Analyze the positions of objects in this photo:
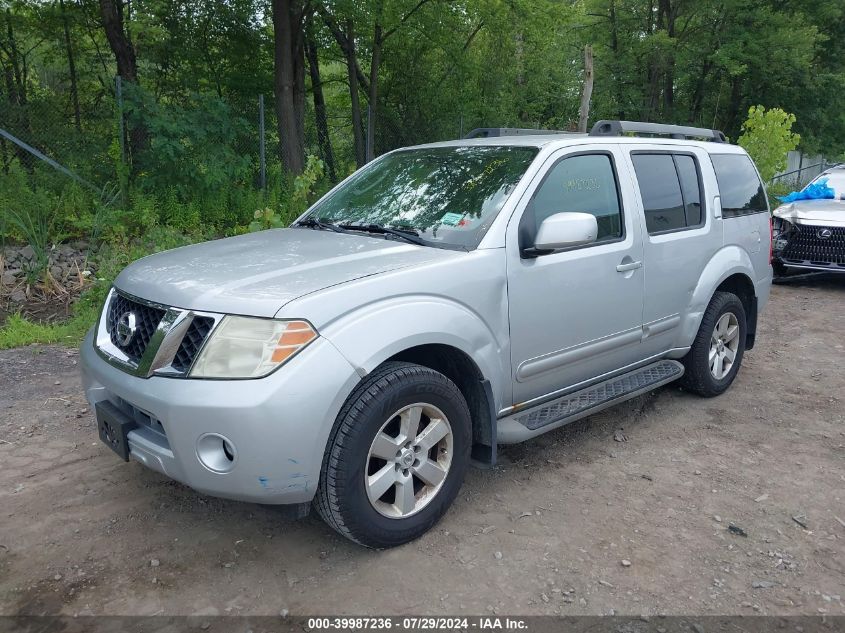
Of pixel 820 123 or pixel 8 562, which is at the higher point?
pixel 820 123

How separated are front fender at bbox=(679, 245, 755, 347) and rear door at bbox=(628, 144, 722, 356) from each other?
0.04 metres

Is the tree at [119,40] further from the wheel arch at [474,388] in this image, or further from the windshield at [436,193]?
the wheel arch at [474,388]

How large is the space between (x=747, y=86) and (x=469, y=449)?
82.2 ft

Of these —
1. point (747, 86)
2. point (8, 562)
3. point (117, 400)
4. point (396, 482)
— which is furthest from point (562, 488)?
point (747, 86)

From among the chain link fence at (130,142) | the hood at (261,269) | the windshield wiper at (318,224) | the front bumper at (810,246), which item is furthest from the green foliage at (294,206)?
the front bumper at (810,246)

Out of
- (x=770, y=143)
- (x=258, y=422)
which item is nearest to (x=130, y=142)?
(x=258, y=422)

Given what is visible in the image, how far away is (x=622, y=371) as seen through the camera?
423 centimetres

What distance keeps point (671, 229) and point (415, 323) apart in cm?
225

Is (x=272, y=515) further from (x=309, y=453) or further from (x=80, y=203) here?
(x=80, y=203)

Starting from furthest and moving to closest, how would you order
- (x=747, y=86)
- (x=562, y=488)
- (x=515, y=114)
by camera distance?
(x=747, y=86) < (x=515, y=114) < (x=562, y=488)

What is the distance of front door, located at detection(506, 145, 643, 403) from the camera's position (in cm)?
346

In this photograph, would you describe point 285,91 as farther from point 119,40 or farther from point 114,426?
point 114,426

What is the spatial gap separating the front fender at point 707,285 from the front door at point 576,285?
1.82 ft

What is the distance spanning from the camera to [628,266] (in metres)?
3.99
